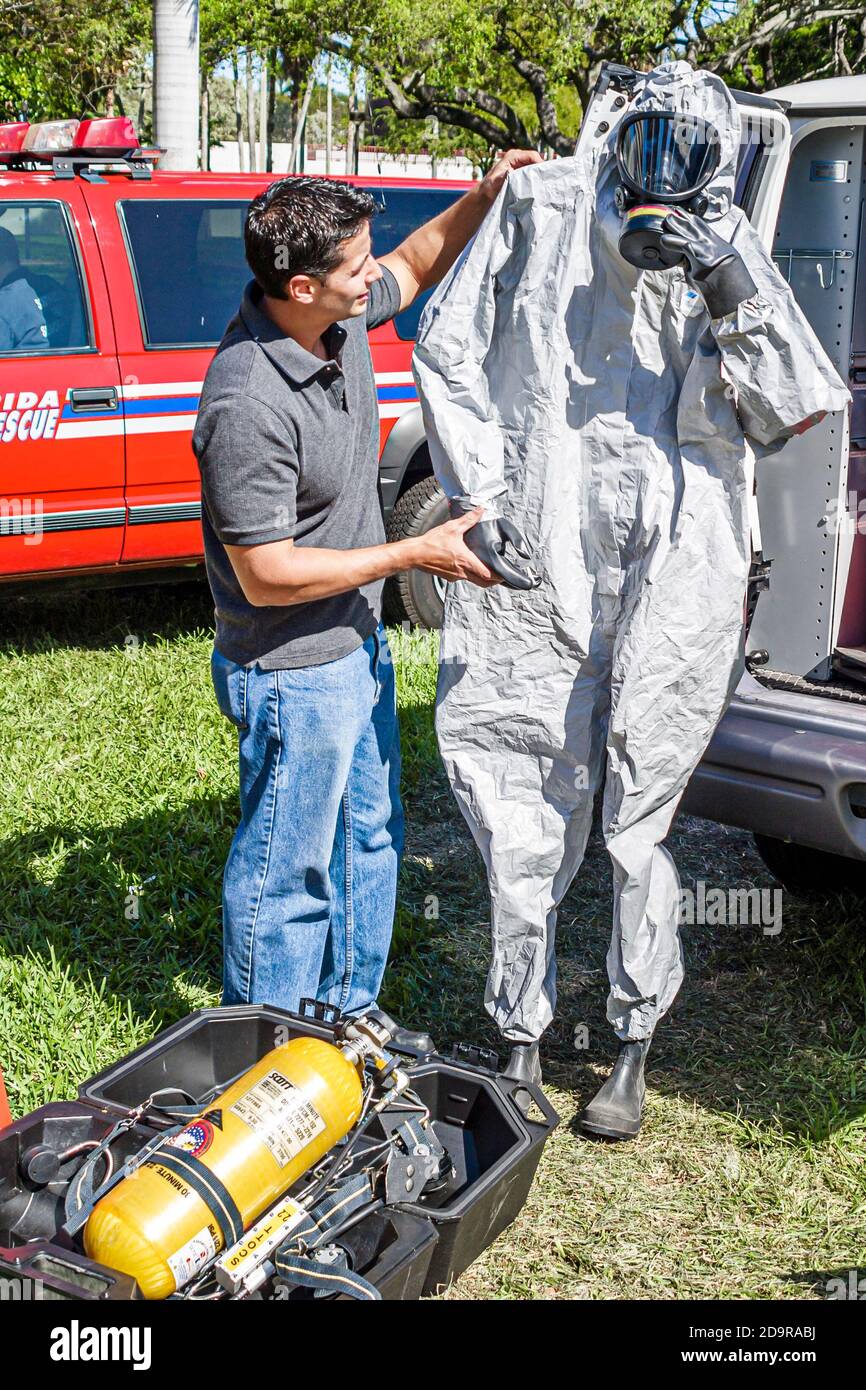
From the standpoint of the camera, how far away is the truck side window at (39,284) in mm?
5539

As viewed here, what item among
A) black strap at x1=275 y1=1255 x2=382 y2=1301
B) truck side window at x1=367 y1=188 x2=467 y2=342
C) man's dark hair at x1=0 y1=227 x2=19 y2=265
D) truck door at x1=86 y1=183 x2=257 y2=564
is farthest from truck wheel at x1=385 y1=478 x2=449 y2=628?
black strap at x1=275 y1=1255 x2=382 y2=1301

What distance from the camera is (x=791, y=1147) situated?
299 centimetres

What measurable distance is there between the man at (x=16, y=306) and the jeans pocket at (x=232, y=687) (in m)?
3.27

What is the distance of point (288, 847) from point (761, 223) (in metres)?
1.73

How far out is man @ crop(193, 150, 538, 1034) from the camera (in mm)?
2480

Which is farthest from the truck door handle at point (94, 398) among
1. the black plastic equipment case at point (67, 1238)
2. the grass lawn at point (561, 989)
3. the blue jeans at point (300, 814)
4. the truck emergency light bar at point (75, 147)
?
the black plastic equipment case at point (67, 1238)

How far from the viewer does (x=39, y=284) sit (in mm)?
5598

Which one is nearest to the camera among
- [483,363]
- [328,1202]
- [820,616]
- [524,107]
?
[328,1202]

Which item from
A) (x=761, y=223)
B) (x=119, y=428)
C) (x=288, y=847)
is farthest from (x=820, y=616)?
(x=119, y=428)

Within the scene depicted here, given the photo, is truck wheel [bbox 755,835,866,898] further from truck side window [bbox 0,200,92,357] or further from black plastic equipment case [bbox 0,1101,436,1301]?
truck side window [bbox 0,200,92,357]

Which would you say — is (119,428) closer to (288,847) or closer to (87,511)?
(87,511)

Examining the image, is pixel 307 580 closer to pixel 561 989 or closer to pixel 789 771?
pixel 789 771

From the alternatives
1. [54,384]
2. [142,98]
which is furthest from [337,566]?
[142,98]

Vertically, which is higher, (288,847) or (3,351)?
(3,351)
